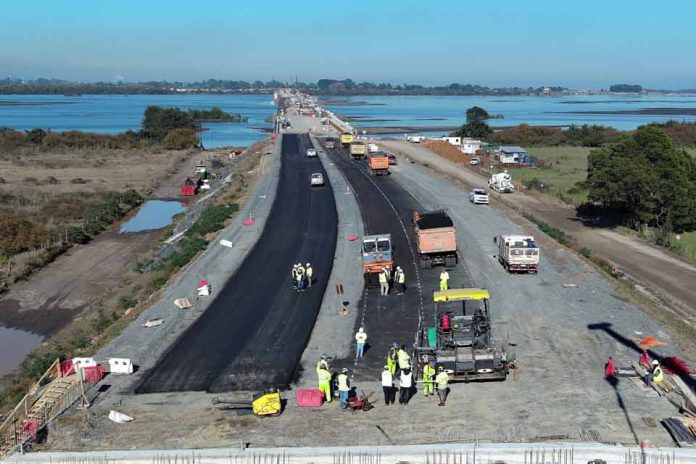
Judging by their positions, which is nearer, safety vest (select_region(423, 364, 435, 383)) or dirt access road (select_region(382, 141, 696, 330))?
safety vest (select_region(423, 364, 435, 383))

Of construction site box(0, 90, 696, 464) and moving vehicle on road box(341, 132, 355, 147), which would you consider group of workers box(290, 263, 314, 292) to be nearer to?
construction site box(0, 90, 696, 464)

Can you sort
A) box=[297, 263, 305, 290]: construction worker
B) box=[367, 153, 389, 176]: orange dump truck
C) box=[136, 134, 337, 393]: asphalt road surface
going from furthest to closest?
box=[367, 153, 389, 176]: orange dump truck
box=[297, 263, 305, 290]: construction worker
box=[136, 134, 337, 393]: asphalt road surface

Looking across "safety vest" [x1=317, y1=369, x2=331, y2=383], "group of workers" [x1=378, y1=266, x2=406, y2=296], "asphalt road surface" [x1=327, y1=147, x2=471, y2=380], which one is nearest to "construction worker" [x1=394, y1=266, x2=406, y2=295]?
"group of workers" [x1=378, y1=266, x2=406, y2=296]

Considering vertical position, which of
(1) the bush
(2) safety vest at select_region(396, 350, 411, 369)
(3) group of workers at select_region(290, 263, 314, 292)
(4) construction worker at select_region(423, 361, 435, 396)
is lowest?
(1) the bush

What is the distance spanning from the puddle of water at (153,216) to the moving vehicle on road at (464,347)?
4863 centimetres

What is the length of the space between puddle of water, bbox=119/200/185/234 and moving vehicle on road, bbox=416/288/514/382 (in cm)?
4863

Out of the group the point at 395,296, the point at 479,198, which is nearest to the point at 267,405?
the point at 395,296

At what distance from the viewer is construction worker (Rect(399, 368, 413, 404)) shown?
72.9ft

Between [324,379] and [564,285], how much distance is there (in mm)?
18295

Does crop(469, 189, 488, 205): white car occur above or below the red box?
below

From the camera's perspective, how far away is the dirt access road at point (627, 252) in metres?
44.3

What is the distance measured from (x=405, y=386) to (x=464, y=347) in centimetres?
301

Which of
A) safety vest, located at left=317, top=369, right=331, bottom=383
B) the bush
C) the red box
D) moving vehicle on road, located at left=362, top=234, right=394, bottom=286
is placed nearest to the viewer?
the red box

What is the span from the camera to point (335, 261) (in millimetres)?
43188
